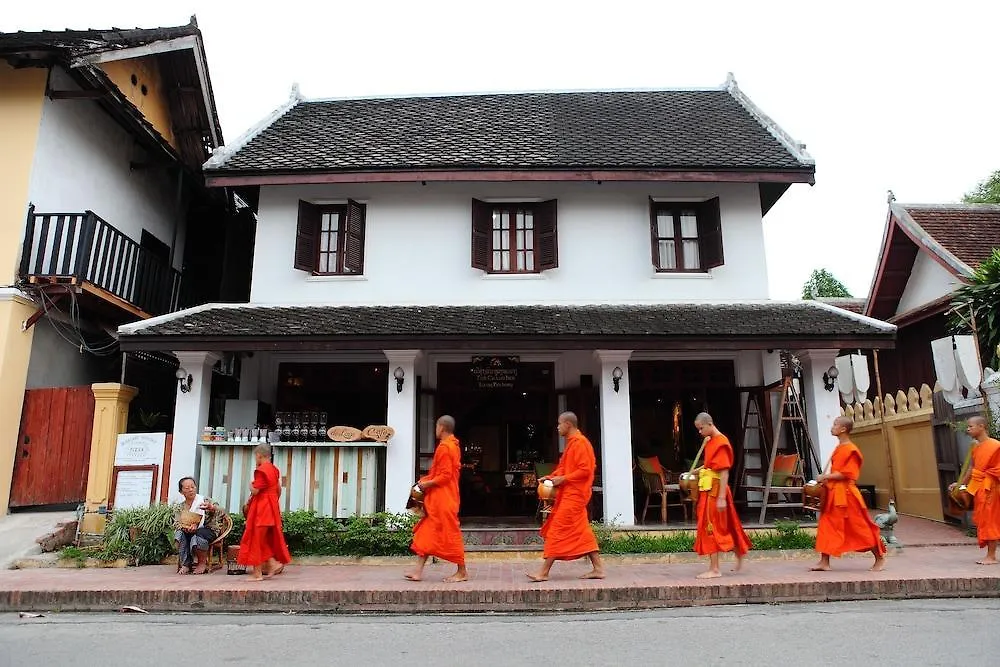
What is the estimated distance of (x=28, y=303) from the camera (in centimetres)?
1016

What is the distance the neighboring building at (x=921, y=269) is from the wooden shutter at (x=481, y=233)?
9.14 m

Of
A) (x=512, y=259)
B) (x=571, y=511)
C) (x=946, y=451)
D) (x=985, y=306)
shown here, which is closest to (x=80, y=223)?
(x=512, y=259)

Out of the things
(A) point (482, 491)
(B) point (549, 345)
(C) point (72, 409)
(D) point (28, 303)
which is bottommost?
(A) point (482, 491)

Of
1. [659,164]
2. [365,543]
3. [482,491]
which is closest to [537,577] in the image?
[365,543]

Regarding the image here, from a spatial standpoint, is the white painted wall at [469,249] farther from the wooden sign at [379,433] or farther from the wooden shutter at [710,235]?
the wooden sign at [379,433]

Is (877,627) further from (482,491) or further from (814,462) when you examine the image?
(482,491)

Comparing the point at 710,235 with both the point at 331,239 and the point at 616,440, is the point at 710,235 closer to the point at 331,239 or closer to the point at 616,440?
the point at 616,440

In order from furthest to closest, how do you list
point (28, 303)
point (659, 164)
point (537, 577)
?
point (659, 164) < point (28, 303) < point (537, 577)

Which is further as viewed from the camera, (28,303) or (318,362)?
(318,362)

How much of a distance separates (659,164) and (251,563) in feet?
26.5

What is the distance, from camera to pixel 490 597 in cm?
668

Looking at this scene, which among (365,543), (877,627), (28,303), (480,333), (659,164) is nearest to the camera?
(877,627)

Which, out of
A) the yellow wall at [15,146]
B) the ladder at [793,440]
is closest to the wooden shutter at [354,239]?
the yellow wall at [15,146]

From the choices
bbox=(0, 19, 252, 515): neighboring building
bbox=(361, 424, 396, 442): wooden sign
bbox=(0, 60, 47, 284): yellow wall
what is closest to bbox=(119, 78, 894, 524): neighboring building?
bbox=(361, 424, 396, 442): wooden sign
